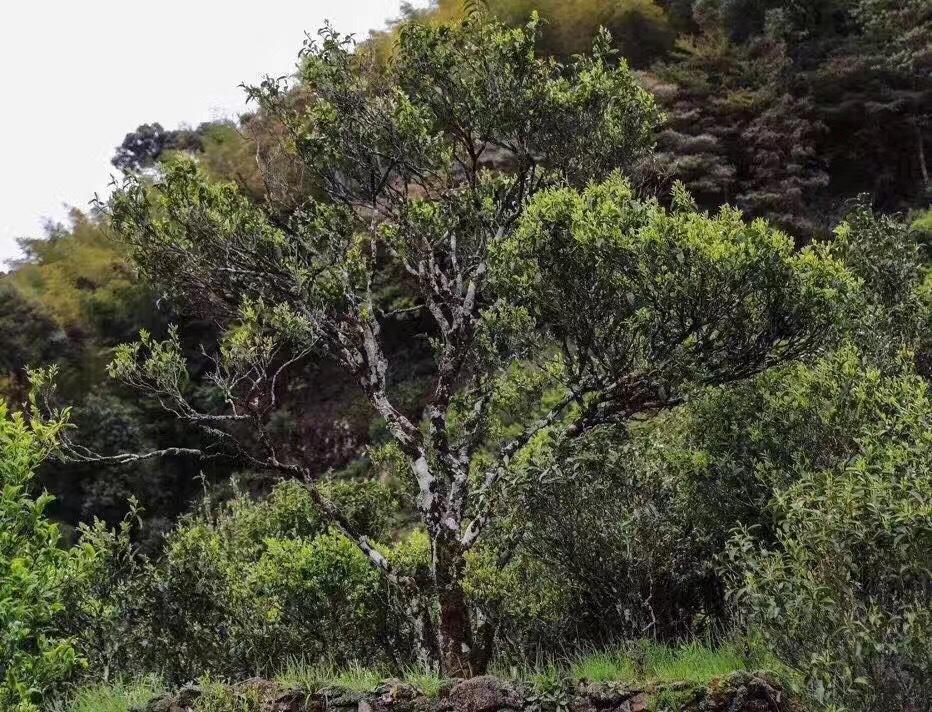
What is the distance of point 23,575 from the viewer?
4.73m

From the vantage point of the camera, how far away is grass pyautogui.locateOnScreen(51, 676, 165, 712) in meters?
7.64

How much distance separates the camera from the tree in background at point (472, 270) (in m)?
7.34

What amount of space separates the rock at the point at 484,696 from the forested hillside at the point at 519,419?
0.29 metres

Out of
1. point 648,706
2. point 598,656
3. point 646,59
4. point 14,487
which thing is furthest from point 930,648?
point 646,59

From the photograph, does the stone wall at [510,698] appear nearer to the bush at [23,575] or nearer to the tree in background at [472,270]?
the tree in background at [472,270]

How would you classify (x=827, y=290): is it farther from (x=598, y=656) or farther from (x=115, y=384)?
(x=115, y=384)

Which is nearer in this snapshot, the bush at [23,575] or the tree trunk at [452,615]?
the bush at [23,575]

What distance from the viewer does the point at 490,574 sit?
990 cm

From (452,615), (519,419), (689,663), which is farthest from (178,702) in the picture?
(519,419)

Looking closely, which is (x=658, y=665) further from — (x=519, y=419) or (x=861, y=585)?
(x=519, y=419)

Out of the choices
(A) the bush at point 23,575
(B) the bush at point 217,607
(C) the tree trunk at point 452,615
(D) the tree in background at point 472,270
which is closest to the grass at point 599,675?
(C) the tree trunk at point 452,615

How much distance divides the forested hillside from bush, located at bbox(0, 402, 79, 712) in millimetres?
29

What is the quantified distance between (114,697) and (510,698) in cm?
437

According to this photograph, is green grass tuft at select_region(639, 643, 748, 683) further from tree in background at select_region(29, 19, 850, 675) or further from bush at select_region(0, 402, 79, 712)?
bush at select_region(0, 402, 79, 712)
